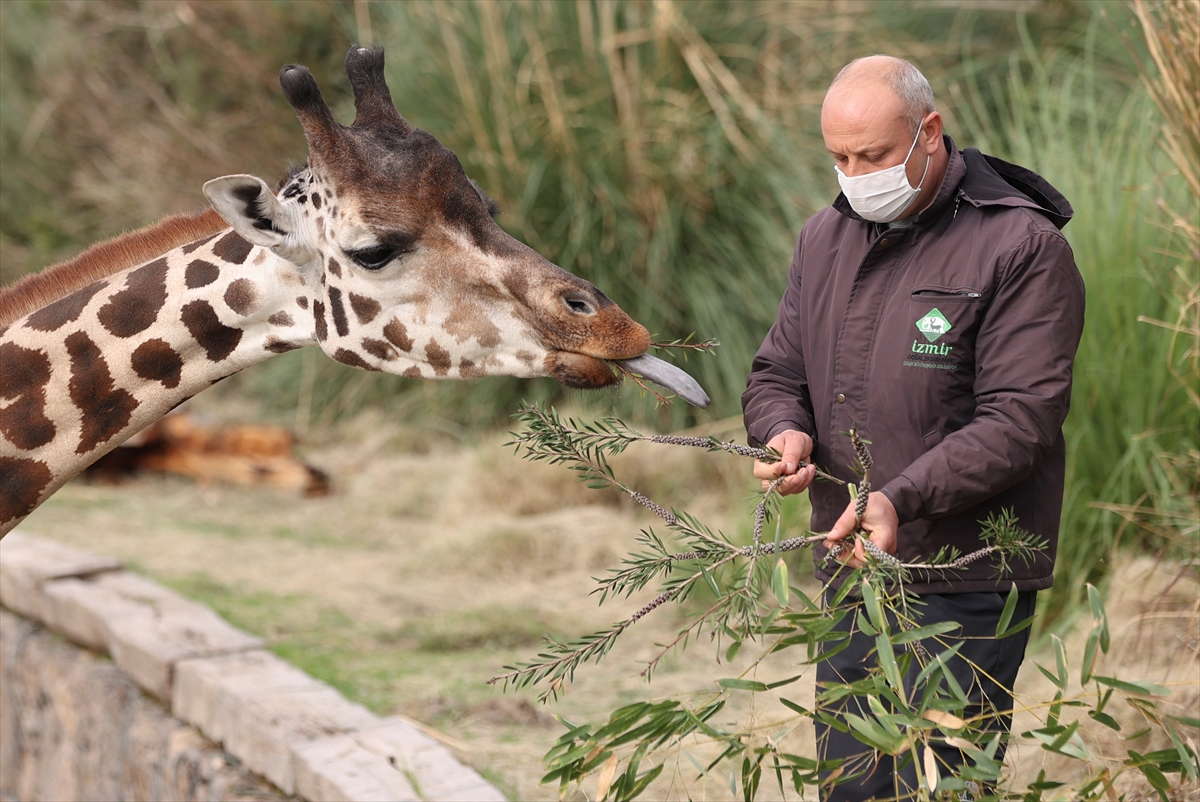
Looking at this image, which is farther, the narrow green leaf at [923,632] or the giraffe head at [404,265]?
the giraffe head at [404,265]

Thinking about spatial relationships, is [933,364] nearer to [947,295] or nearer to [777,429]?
[947,295]

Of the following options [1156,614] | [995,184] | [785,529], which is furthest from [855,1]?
[995,184]

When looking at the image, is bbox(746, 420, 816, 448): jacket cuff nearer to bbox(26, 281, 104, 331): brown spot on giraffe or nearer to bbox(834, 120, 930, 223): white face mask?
bbox(834, 120, 930, 223): white face mask

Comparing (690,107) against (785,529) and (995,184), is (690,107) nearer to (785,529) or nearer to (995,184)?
(785,529)

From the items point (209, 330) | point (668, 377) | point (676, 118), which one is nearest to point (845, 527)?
A: point (668, 377)

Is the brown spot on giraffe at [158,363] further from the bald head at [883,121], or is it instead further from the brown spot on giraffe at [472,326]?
the bald head at [883,121]

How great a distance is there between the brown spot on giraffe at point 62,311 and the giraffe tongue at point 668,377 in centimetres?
125

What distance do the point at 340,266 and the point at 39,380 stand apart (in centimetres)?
75

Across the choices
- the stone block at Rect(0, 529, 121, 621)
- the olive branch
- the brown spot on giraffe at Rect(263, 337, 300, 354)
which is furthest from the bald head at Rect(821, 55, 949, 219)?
the stone block at Rect(0, 529, 121, 621)

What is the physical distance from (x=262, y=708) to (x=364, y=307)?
154 cm

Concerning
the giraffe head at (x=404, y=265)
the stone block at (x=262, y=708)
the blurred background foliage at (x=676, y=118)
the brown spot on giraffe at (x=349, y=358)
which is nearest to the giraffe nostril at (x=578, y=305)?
the giraffe head at (x=404, y=265)

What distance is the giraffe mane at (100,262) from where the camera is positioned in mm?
2764

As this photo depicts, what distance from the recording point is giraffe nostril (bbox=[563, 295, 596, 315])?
96.4 inches

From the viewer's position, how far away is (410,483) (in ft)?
22.0
